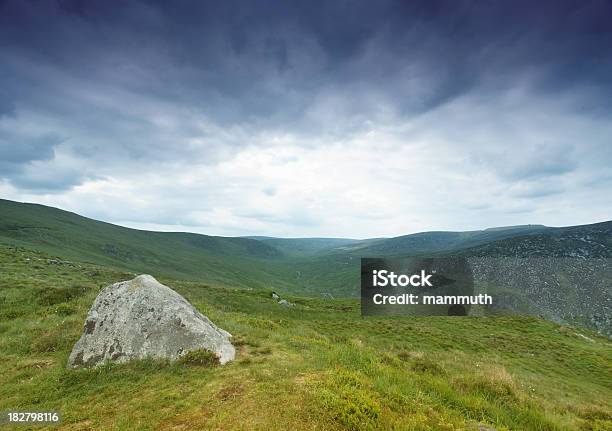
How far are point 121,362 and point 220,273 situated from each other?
167608 mm

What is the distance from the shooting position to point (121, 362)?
12836 millimetres

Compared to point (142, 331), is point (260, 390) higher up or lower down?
lower down

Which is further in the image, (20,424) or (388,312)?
(388,312)

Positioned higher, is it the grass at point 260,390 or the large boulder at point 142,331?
the large boulder at point 142,331

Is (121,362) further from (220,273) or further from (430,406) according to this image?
(220,273)

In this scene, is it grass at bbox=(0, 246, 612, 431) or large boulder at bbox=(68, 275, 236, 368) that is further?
large boulder at bbox=(68, 275, 236, 368)

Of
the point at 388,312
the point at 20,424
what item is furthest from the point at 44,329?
the point at 388,312

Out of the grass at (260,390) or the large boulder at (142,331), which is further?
the large boulder at (142,331)

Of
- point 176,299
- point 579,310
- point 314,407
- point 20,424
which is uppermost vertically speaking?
point 176,299

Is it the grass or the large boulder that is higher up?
the large boulder

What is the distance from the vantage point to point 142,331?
44.9ft

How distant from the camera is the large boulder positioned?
1307 cm

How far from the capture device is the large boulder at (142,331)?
13070 millimetres

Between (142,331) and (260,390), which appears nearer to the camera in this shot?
(260,390)
